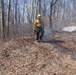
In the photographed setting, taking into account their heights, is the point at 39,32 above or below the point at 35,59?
above

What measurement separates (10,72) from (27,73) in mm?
818

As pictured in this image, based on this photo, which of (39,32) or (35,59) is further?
(39,32)

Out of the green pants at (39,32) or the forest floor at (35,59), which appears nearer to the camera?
the forest floor at (35,59)

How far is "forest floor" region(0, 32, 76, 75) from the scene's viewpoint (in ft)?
32.4

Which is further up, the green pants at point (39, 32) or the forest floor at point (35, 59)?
the green pants at point (39, 32)

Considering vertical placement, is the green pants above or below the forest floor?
above

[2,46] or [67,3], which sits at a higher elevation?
[67,3]

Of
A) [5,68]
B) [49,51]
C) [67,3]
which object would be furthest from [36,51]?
[67,3]

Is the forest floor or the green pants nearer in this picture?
the forest floor

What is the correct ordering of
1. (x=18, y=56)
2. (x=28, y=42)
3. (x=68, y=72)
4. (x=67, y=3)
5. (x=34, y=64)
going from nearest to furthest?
(x=68, y=72) < (x=34, y=64) < (x=18, y=56) < (x=28, y=42) < (x=67, y=3)

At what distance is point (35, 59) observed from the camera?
437 inches

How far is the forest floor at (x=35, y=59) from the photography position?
9.89m

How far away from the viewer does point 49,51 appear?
12.1 m

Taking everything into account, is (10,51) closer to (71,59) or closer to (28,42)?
(28,42)
